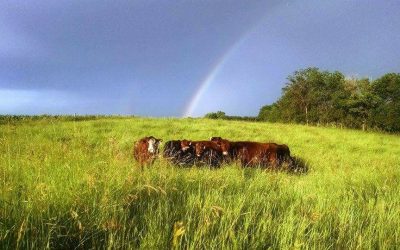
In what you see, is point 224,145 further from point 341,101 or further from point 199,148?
point 341,101

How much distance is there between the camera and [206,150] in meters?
11.8

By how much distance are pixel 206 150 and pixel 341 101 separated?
191 ft

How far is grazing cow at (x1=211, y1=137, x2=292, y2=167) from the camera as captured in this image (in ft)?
38.5

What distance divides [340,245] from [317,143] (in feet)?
52.4

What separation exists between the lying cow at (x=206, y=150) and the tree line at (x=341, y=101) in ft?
144

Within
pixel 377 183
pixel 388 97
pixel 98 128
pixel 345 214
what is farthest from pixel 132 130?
pixel 388 97

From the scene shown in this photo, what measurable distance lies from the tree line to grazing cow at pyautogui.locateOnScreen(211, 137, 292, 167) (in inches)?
1695

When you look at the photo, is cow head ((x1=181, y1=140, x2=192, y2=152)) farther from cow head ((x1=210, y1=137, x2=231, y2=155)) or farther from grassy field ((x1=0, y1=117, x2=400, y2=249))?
grassy field ((x1=0, y1=117, x2=400, y2=249))

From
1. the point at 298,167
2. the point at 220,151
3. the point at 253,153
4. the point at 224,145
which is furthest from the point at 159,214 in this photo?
the point at 298,167

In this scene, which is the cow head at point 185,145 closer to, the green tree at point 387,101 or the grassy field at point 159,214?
the grassy field at point 159,214

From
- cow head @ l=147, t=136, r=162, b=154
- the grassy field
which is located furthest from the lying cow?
the grassy field

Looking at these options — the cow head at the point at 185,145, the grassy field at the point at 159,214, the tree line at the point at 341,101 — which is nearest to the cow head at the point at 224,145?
the cow head at the point at 185,145

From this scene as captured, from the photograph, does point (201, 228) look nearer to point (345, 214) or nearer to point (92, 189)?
point (92, 189)

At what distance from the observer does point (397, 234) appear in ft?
16.1
